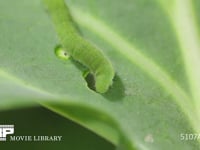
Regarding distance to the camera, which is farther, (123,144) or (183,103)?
(183,103)

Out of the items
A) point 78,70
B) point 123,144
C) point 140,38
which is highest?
point 140,38

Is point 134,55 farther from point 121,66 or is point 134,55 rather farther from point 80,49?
point 80,49

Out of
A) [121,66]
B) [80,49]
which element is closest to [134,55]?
[121,66]

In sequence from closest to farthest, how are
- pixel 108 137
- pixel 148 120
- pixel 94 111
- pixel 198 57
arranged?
pixel 94 111 < pixel 108 137 < pixel 148 120 < pixel 198 57

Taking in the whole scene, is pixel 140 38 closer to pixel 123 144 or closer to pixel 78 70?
pixel 78 70

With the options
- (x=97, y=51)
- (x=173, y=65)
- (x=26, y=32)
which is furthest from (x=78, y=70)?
(x=173, y=65)

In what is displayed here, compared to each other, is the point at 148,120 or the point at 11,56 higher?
the point at 11,56

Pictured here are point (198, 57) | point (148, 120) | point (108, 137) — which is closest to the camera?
point (108, 137)

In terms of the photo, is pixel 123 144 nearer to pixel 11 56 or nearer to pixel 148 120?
pixel 148 120
